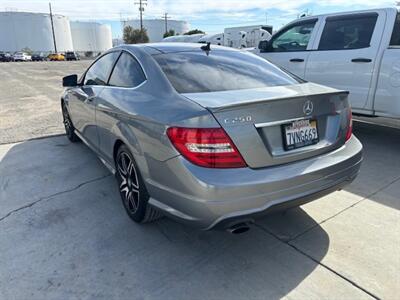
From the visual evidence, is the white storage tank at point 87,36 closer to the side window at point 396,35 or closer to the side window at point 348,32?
the side window at point 348,32

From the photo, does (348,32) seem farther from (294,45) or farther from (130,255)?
(130,255)

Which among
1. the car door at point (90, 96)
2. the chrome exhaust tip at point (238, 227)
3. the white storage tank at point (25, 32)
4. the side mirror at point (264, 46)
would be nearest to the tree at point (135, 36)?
the white storage tank at point (25, 32)

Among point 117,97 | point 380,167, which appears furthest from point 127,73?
point 380,167

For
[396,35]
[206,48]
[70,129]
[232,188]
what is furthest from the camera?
[70,129]

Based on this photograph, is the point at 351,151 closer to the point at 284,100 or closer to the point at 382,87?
the point at 284,100

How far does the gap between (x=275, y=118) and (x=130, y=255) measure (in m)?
1.53

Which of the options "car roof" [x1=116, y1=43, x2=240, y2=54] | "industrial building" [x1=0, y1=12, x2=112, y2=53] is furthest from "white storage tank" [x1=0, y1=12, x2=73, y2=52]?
"car roof" [x1=116, y1=43, x2=240, y2=54]

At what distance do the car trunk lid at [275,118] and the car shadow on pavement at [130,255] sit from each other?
805 millimetres

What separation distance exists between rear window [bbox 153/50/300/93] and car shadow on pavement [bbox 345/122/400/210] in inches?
58.9

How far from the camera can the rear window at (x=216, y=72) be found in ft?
8.96

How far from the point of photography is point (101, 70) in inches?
160

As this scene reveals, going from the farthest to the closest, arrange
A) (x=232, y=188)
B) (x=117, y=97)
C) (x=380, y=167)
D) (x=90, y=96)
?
(x=380, y=167)
(x=90, y=96)
(x=117, y=97)
(x=232, y=188)

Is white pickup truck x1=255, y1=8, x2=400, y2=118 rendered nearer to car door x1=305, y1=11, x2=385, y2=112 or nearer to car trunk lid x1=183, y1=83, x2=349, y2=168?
car door x1=305, y1=11, x2=385, y2=112

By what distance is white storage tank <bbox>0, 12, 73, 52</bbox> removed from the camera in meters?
87.7
